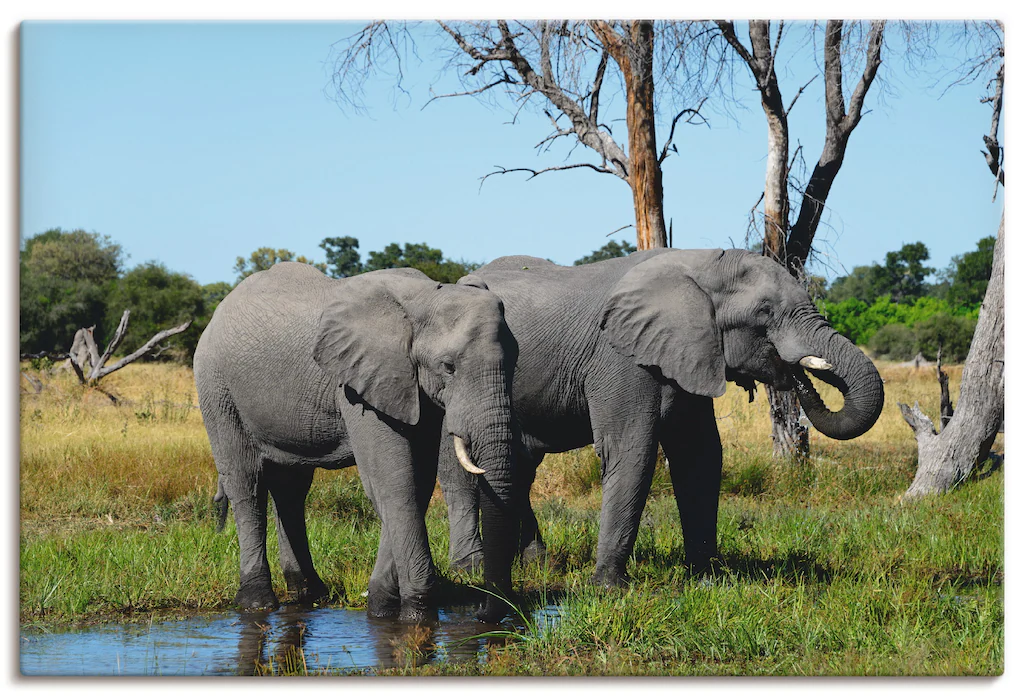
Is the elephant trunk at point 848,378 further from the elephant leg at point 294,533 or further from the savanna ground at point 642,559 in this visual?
the elephant leg at point 294,533

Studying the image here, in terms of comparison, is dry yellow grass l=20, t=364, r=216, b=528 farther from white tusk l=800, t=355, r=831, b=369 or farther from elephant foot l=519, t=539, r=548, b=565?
white tusk l=800, t=355, r=831, b=369

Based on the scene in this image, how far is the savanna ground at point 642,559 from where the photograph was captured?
5570mm

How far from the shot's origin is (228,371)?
667 cm

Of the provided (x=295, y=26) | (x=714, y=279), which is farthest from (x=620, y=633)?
(x=295, y=26)

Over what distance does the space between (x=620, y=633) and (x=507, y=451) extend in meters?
1.00

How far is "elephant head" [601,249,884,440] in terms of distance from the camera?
6.43m

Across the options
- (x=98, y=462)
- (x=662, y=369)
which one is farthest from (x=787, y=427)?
(x=98, y=462)

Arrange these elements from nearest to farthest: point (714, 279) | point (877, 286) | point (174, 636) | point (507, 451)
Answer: point (507, 451) → point (174, 636) → point (714, 279) → point (877, 286)

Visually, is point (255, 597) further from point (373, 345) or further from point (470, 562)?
point (373, 345)

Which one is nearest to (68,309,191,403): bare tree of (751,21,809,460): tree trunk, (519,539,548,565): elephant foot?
(751,21,809,460): tree trunk

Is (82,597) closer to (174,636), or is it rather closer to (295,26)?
(174,636)

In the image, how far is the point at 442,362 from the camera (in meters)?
5.52

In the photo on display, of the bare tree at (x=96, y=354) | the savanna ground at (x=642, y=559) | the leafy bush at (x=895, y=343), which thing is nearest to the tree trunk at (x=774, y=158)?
the savanna ground at (x=642, y=559)

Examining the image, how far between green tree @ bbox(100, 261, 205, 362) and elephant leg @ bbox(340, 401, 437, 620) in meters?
14.2
